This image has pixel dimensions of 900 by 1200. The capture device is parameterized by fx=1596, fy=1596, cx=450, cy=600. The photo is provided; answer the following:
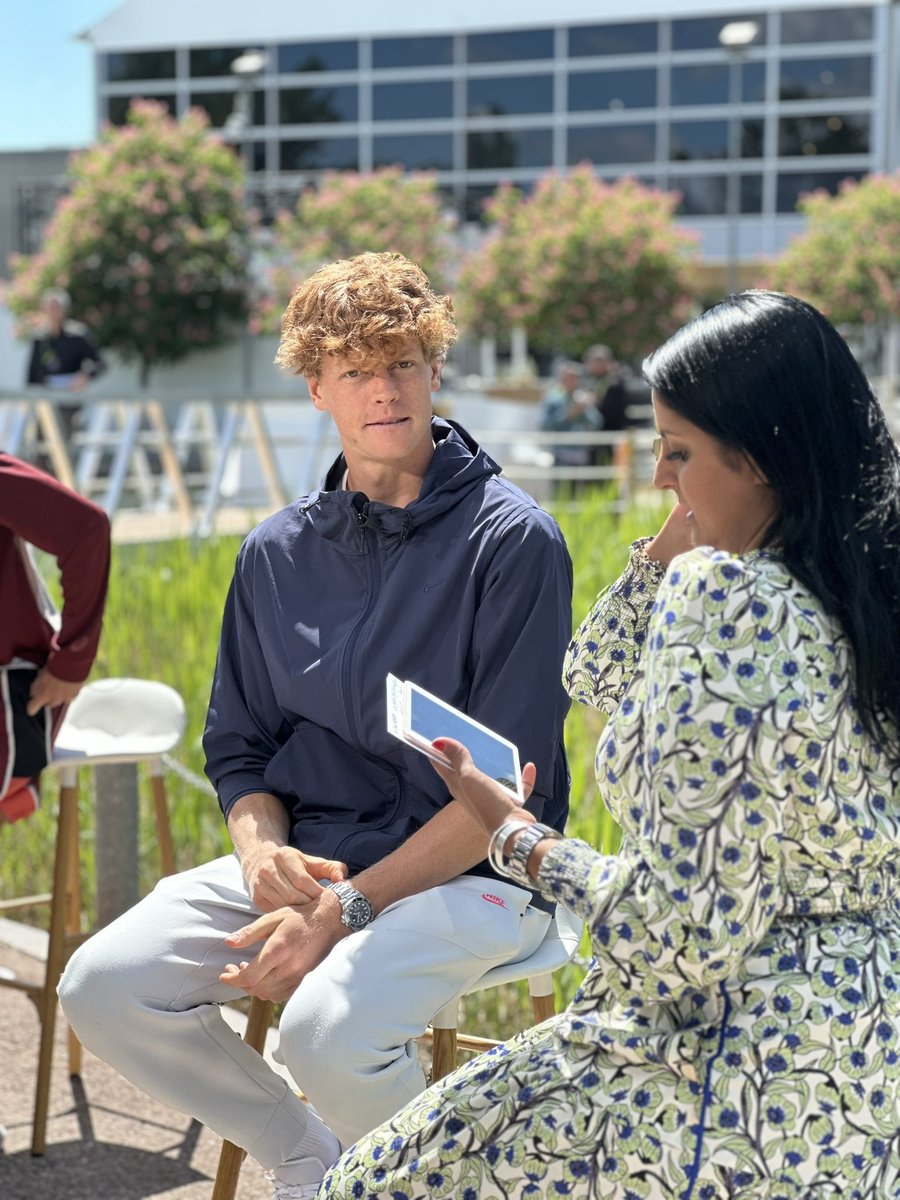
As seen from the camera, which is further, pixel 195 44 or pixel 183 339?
pixel 195 44

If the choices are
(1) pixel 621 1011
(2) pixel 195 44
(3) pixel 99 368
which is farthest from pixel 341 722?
(2) pixel 195 44

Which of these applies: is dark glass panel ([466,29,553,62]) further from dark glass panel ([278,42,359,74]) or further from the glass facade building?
dark glass panel ([278,42,359,74])

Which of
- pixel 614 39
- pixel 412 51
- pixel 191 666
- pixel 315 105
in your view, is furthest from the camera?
pixel 315 105

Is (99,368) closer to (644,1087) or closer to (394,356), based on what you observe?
(394,356)

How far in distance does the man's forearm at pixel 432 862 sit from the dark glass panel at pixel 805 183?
27749 mm

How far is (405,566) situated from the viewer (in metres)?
2.54

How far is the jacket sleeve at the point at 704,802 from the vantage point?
152 cm

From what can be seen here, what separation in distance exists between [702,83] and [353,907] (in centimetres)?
2847

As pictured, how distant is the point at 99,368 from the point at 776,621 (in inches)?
451

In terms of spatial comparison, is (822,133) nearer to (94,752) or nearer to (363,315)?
(94,752)

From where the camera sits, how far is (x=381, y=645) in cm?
249

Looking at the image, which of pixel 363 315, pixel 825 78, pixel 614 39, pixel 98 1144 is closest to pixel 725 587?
pixel 363 315

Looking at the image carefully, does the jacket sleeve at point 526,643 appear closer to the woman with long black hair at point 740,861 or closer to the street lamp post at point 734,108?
the woman with long black hair at point 740,861

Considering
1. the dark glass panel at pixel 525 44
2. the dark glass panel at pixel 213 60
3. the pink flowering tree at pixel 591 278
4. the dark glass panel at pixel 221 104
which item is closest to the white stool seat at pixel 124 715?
the pink flowering tree at pixel 591 278
